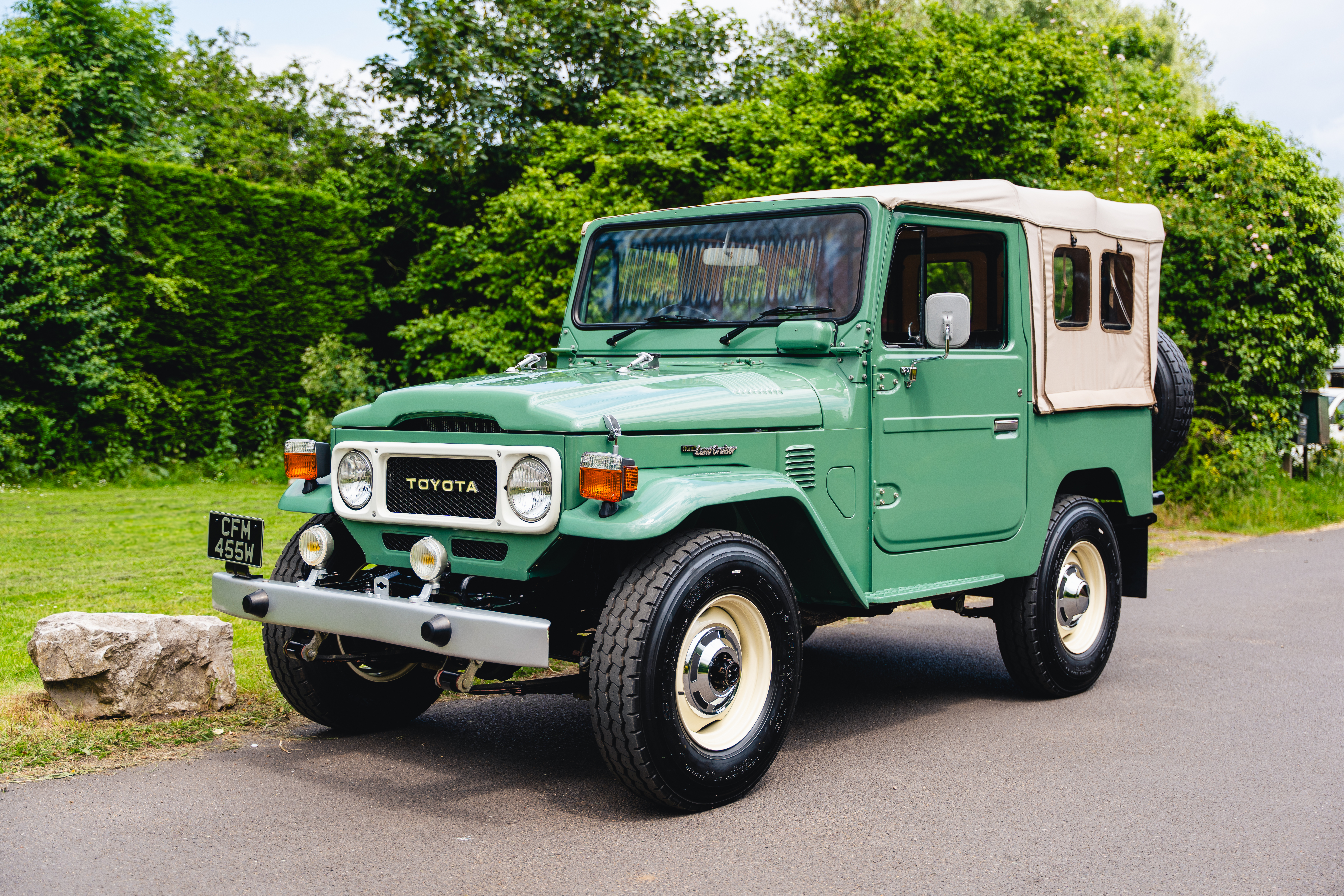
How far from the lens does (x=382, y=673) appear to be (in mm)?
5398

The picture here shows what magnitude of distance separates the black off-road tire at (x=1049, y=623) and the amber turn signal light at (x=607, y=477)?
270cm

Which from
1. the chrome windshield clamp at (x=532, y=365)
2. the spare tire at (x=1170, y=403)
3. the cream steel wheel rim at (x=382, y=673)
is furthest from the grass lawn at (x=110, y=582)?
the spare tire at (x=1170, y=403)

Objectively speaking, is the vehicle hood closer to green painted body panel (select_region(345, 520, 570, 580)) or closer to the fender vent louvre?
the fender vent louvre

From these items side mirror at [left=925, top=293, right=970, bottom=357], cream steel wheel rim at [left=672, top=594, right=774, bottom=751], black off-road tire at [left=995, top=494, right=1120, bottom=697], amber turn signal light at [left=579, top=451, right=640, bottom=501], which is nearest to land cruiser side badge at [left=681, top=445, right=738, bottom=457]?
amber turn signal light at [left=579, top=451, right=640, bottom=501]

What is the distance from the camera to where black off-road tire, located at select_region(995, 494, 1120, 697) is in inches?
237

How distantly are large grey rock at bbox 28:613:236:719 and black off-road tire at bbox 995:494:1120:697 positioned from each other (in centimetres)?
377

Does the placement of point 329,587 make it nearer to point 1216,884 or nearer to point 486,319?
point 1216,884

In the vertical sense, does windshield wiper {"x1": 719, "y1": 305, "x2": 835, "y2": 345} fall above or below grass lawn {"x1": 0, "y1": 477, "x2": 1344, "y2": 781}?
above

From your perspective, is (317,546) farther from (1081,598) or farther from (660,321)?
(1081,598)

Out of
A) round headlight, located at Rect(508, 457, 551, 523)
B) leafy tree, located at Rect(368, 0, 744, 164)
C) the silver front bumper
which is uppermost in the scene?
leafy tree, located at Rect(368, 0, 744, 164)

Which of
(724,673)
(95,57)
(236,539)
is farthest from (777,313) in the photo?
(95,57)

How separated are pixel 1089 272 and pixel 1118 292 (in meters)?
0.31

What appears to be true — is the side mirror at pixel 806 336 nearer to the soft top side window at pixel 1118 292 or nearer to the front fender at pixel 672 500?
the front fender at pixel 672 500

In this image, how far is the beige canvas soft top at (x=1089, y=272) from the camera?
5.62 metres
